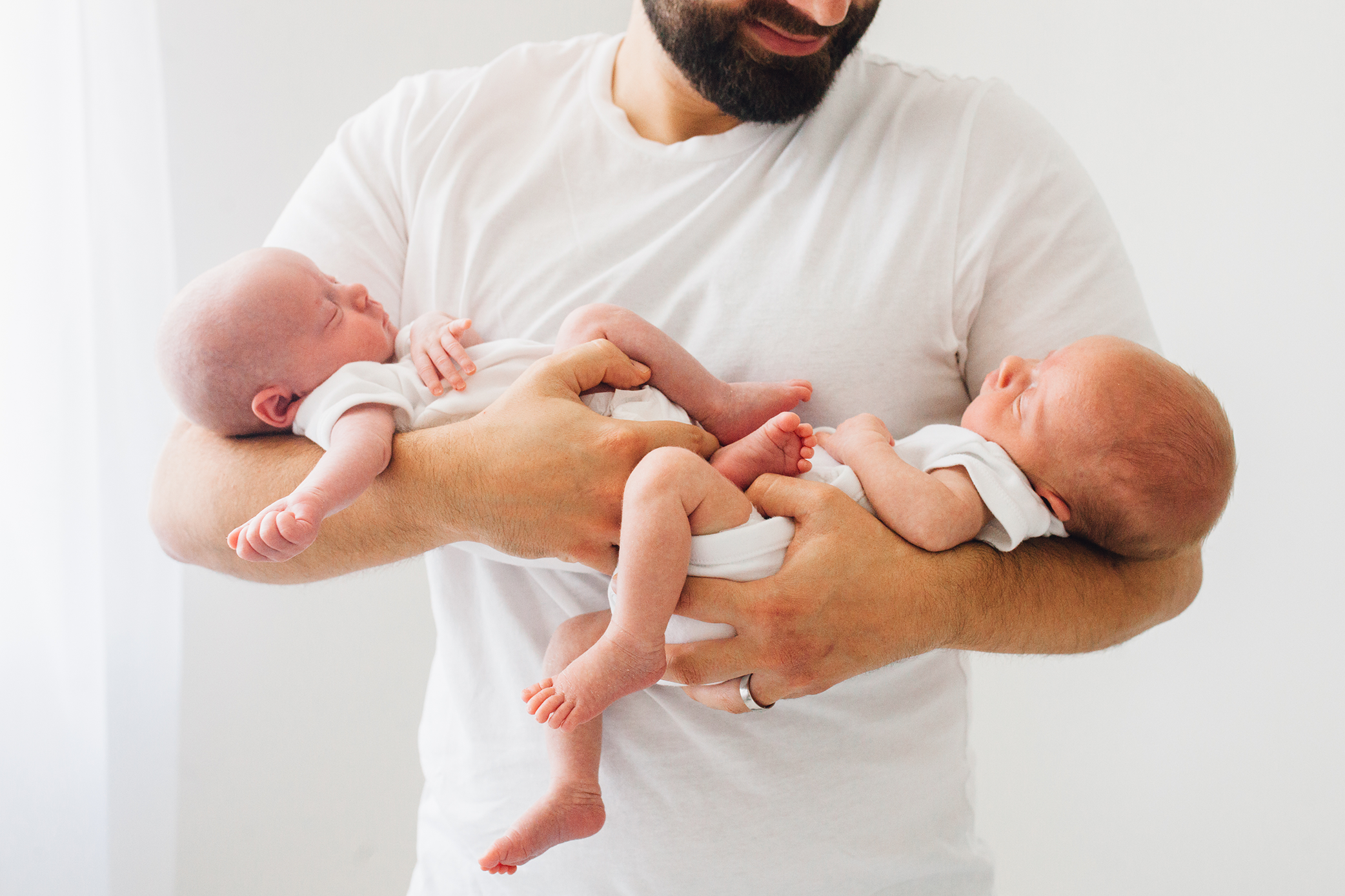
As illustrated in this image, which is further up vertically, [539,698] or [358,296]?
[358,296]

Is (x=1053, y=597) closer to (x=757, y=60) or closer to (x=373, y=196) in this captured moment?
(x=757, y=60)

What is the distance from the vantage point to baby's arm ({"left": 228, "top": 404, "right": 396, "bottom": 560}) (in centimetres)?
95

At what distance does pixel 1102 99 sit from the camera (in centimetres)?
220

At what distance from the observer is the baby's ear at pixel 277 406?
1.23m

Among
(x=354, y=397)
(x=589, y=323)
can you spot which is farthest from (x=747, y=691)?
(x=354, y=397)

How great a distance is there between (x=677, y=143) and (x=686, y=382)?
1.36 ft

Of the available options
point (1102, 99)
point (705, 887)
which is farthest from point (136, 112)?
point (1102, 99)

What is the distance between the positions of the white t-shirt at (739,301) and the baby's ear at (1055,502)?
0.66 ft

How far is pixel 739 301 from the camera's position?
1310 mm

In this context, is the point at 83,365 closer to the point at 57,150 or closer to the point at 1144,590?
the point at 57,150

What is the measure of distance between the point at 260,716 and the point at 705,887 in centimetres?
139

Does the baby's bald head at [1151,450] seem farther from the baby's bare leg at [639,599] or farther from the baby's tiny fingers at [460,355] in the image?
the baby's tiny fingers at [460,355]

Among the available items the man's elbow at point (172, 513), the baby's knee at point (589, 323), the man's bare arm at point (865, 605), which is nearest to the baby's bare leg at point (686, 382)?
the baby's knee at point (589, 323)

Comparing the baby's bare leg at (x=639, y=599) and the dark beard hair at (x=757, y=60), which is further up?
the dark beard hair at (x=757, y=60)
